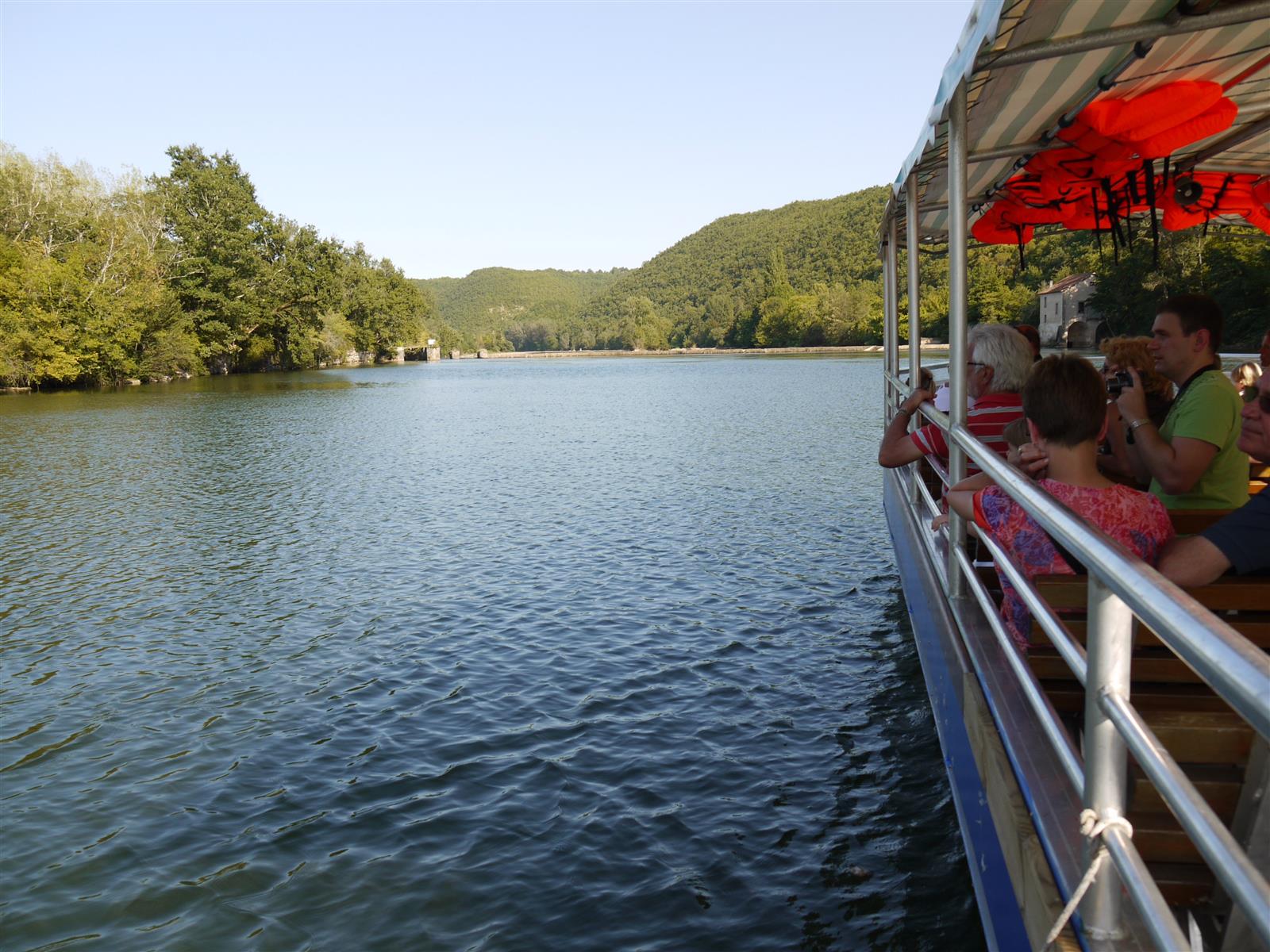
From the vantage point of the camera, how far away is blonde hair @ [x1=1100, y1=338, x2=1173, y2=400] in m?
4.54

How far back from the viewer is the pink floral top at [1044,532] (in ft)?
9.86

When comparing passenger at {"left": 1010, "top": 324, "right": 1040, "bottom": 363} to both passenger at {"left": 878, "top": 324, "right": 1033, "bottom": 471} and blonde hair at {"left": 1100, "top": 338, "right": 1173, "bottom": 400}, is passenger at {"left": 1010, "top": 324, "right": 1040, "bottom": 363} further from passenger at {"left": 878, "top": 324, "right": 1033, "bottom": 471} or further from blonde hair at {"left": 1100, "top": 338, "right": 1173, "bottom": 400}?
blonde hair at {"left": 1100, "top": 338, "right": 1173, "bottom": 400}

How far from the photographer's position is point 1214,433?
11.9 feet

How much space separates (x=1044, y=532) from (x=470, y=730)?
433 centimetres

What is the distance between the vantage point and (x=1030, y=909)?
7.57 ft

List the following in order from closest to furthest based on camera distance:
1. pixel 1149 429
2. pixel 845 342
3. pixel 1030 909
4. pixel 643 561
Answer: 1. pixel 1030 909
2. pixel 1149 429
3. pixel 643 561
4. pixel 845 342

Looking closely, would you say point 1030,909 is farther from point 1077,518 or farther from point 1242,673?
point 1242,673

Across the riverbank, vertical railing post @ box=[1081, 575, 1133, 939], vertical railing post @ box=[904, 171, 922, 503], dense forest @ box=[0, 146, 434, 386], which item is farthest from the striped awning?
the riverbank

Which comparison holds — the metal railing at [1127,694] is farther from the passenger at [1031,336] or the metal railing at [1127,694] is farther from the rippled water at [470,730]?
the passenger at [1031,336]

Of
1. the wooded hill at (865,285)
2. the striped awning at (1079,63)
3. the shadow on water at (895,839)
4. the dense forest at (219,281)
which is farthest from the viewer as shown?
the dense forest at (219,281)

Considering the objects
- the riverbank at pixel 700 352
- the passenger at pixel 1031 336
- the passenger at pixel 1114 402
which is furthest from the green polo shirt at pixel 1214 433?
the riverbank at pixel 700 352

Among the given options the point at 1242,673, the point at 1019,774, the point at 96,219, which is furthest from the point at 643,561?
the point at 96,219

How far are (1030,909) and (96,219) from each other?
64.8 m

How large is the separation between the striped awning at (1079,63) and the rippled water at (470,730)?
10.9 ft
